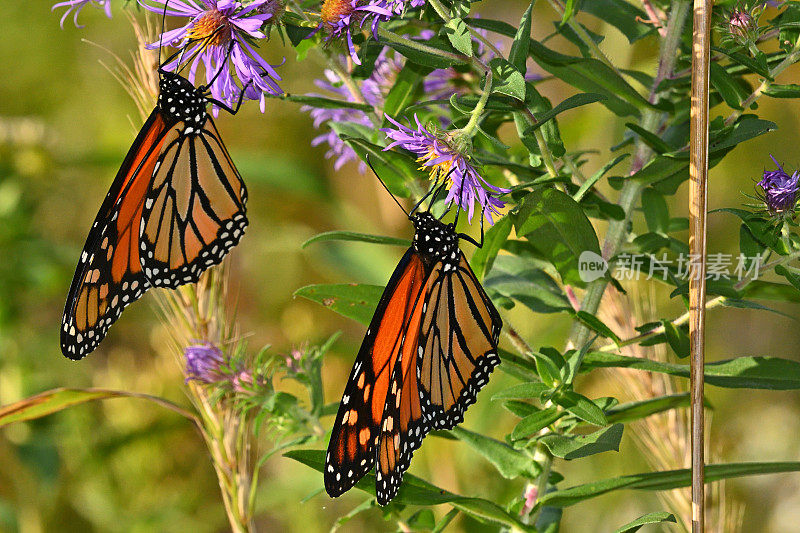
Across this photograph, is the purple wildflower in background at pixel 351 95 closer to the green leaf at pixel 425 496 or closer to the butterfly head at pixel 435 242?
the butterfly head at pixel 435 242

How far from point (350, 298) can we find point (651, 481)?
40 cm

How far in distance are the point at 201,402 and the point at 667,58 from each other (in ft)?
2.42

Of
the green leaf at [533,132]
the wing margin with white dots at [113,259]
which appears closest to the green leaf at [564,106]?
the green leaf at [533,132]

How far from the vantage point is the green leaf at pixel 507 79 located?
0.72m

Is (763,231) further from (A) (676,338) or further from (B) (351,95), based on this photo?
(B) (351,95)

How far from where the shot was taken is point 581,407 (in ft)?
2.60

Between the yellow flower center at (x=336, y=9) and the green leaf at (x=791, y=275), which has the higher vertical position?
the yellow flower center at (x=336, y=9)

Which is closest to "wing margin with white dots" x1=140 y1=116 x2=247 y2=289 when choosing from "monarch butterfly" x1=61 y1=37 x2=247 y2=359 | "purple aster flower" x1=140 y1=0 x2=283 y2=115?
"monarch butterfly" x1=61 y1=37 x2=247 y2=359

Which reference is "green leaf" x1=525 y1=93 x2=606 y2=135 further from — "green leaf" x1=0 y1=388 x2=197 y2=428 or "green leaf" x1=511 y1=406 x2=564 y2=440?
"green leaf" x1=0 y1=388 x2=197 y2=428

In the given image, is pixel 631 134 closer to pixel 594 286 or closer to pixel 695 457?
pixel 594 286

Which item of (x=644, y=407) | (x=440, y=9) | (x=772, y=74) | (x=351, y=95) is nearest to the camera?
(x=440, y=9)

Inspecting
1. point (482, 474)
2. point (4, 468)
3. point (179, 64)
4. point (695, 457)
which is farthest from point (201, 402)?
point (4, 468)

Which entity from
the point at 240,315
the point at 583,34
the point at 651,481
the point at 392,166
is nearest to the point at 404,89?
the point at 392,166

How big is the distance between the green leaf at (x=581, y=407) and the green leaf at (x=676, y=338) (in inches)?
4.8
